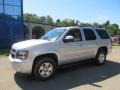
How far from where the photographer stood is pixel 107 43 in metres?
11.0

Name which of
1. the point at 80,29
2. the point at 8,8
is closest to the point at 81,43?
the point at 80,29

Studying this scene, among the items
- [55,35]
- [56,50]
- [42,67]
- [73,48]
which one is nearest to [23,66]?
[42,67]

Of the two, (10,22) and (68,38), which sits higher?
(10,22)

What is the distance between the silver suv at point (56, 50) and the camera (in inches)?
290

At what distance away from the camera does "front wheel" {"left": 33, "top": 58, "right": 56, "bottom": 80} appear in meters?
7.52

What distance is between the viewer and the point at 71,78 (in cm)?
810

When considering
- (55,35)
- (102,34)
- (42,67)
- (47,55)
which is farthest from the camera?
(102,34)

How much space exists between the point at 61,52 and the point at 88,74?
5.04 feet

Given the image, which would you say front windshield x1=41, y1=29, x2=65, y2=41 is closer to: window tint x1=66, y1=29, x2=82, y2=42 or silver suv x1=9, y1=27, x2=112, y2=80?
silver suv x1=9, y1=27, x2=112, y2=80

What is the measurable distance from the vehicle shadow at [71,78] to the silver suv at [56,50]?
391 mm

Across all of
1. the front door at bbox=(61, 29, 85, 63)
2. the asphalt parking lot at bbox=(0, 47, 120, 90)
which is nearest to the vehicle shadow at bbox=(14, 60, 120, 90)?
the asphalt parking lot at bbox=(0, 47, 120, 90)

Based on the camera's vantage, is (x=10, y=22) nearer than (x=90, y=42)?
No

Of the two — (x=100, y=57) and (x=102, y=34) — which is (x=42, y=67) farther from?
(x=102, y=34)

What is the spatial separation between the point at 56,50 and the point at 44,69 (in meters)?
0.88
